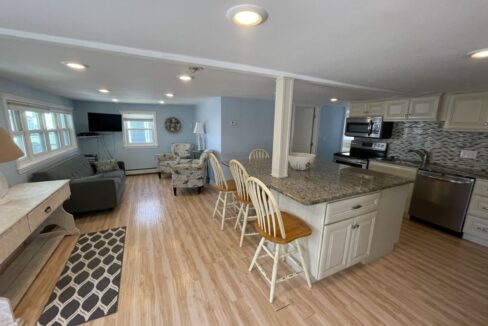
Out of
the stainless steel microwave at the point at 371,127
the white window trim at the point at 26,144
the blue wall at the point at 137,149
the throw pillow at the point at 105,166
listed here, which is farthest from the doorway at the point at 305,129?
the white window trim at the point at 26,144

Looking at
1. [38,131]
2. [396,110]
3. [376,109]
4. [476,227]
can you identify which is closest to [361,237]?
[476,227]

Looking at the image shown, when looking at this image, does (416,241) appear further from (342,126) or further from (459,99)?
(342,126)

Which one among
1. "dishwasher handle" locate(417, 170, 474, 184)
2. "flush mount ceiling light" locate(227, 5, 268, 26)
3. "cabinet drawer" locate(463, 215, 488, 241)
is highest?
"flush mount ceiling light" locate(227, 5, 268, 26)

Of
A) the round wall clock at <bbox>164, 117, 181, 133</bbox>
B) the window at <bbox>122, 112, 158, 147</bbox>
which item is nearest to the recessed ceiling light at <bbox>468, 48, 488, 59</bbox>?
the round wall clock at <bbox>164, 117, 181, 133</bbox>

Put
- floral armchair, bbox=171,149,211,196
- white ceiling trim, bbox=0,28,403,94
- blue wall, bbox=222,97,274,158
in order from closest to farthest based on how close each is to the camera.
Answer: white ceiling trim, bbox=0,28,403,94 < floral armchair, bbox=171,149,211,196 < blue wall, bbox=222,97,274,158

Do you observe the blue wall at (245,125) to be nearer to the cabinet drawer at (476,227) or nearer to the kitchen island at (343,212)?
the kitchen island at (343,212)

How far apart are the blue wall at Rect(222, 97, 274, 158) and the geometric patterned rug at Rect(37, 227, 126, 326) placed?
107 inches

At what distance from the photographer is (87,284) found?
6.06 feet

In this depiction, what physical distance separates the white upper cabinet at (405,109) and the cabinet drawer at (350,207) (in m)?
2.29

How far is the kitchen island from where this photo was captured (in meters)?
1.71

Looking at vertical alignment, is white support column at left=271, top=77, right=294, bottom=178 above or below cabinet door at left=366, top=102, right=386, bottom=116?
below

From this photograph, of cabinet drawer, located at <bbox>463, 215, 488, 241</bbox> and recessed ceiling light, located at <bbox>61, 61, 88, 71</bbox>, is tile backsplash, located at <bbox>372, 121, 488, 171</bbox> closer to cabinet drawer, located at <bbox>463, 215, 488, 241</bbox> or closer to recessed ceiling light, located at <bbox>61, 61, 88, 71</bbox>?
cabinet drawer, located at <bbox>463, 215, 488, 241</bbox>

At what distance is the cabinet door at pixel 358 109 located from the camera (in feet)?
13.4

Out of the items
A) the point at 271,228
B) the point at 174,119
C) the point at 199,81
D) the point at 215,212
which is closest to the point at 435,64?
the point at 271,228
